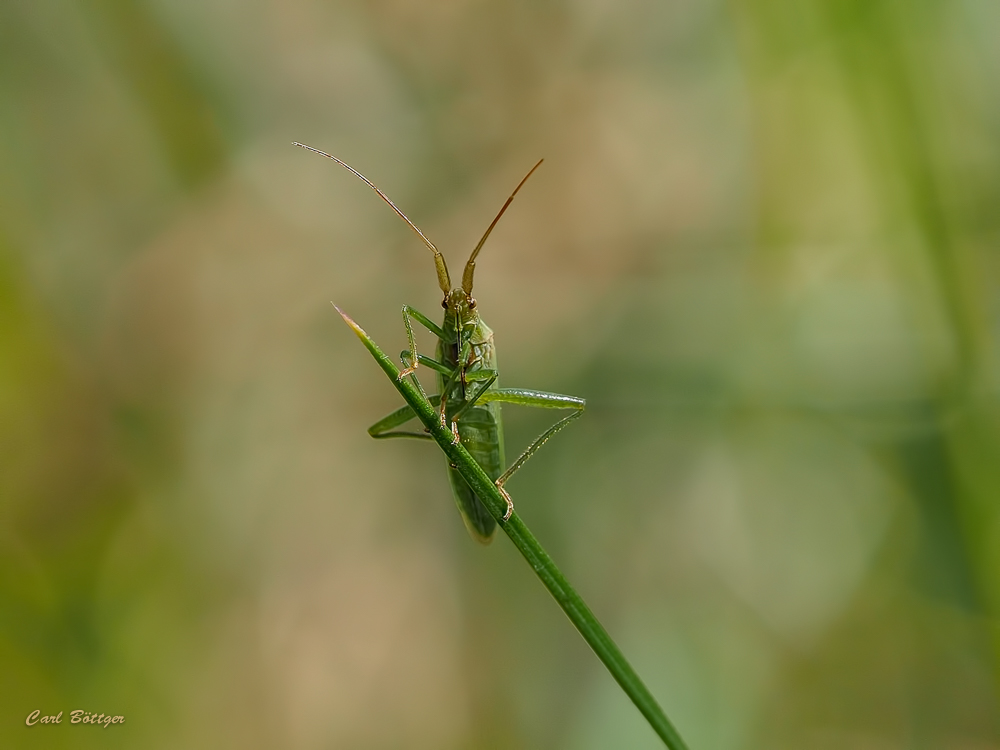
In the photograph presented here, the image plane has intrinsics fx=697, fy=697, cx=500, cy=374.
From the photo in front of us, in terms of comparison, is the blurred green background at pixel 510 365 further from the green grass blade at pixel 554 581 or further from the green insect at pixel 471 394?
the green grass blade at pixel 554 581

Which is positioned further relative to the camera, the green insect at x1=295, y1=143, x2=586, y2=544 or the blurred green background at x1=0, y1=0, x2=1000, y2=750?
the blurred green background at x1=0, y1=0, x2=1000, y2=750

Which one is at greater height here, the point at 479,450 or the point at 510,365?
the point at 510,365

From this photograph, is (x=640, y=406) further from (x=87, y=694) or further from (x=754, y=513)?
(x=87, y=694)

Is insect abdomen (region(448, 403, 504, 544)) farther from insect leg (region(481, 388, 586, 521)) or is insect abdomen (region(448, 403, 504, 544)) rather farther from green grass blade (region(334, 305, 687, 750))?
green grass blade (region(334, 305, 687, 750))

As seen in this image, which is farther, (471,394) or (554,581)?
(471,394)

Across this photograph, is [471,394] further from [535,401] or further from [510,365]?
[510,365]

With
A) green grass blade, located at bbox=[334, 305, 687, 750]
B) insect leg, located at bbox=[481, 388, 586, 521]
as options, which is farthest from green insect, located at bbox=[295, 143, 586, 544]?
green grass blade, located at bbox=[334, 305, 687, 750]

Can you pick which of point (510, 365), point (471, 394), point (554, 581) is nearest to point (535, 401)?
point (471, 394)
